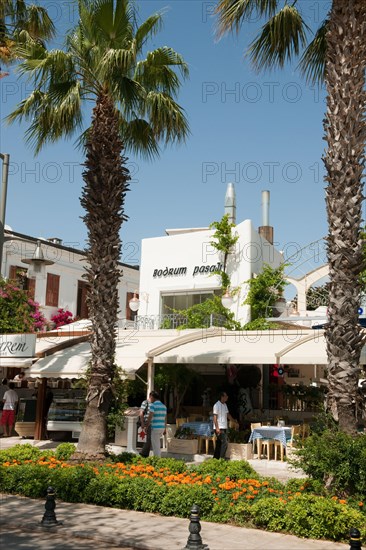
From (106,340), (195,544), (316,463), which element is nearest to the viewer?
(195,544)

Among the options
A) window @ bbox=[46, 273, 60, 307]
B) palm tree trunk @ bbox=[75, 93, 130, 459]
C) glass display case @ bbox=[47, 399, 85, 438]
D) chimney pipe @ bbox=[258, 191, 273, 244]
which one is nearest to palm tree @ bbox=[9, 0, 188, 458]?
palm tree trunk @ bbox=[75, 93, 130, 459]

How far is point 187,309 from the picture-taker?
25453mm

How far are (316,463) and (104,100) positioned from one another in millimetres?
8993

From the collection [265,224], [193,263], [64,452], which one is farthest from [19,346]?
[265,224]

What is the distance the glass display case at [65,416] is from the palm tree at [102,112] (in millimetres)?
6678

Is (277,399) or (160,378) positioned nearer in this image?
(160,378)

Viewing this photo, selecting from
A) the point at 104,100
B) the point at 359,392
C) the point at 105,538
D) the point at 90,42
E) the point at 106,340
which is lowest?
the point at 105,538

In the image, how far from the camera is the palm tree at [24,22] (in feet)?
42.5

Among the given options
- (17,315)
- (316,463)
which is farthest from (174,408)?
(316,463)

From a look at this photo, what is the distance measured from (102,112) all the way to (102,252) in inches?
124

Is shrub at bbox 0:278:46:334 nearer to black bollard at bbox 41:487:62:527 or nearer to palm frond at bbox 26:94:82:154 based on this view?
palm frond at bbox 26:94:82:154

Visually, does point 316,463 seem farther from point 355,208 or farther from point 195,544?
point 355,208

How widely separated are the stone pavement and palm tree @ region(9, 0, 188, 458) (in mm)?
3386

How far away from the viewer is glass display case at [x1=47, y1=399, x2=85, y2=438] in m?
19.3
